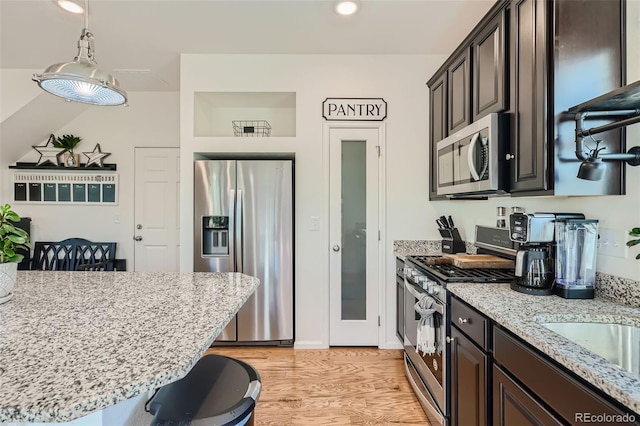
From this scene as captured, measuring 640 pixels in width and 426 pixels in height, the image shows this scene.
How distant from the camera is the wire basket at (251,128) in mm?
3193

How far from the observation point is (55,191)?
398 cm

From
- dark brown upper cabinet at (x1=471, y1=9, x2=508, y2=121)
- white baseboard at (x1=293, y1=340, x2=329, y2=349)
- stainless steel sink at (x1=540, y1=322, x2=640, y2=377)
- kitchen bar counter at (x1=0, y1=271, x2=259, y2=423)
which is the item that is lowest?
white baseboard at (x1=293, y1=340, x2=329, y2=349)

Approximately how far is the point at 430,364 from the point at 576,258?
100cm

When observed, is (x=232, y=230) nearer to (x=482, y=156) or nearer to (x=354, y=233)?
(x=354, y=233)

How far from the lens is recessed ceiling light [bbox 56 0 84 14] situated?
7.32 ft

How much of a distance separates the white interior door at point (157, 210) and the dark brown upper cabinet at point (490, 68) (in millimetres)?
3484

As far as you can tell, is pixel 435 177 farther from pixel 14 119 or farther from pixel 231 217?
pixel 14 119

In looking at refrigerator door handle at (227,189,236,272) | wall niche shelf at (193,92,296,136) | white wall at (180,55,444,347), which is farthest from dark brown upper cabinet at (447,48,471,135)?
refrigerator door handle at (227,189,236,272)

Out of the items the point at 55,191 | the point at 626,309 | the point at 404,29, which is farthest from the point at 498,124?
the point at 55,191

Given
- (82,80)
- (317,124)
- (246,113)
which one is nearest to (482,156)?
(317,124)

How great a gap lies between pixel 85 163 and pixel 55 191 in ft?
1.68

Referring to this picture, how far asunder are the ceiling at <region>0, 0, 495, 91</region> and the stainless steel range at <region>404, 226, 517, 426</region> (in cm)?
171

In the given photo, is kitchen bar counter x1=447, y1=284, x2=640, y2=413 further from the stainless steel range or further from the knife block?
the knife block

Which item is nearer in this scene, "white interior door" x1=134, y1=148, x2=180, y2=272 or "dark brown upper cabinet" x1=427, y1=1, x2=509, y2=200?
"dark brown upper cabinet" x1=427, y1=1, x2=509, y2=200
